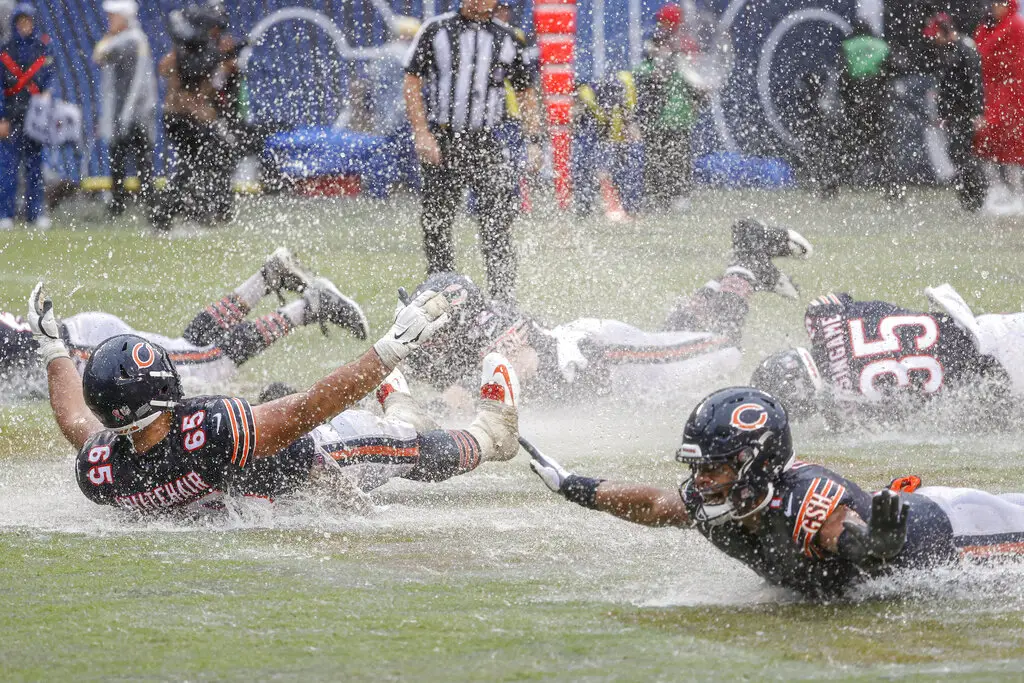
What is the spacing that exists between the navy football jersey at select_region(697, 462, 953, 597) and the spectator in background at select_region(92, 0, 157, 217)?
46.3 feet

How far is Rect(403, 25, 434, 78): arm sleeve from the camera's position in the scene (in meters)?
11.1

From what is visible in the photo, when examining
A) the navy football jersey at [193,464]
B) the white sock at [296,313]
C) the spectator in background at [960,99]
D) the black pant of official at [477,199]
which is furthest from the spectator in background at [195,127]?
the navy football jersey at [193,464]

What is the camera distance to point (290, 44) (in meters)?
19.6

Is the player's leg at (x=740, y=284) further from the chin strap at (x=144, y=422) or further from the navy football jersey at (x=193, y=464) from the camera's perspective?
the chin strap at (x=144, y=422)

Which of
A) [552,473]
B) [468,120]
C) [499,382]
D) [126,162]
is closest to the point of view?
[552,473]

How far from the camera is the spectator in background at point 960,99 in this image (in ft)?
59.2

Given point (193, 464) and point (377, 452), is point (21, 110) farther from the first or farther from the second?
point (193, 464)

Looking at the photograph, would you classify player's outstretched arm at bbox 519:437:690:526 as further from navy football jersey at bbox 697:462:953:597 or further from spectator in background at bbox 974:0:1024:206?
spectator in background at bbox 974:0:1024:206

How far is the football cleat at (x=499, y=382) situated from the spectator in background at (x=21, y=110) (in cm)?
1150

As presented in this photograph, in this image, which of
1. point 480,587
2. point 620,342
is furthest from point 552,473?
point 620,342

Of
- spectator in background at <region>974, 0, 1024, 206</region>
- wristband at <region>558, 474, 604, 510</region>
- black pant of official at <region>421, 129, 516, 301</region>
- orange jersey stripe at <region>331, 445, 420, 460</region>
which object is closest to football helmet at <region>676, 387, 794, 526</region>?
wristband at <region>558, 474, 604, 510</region>

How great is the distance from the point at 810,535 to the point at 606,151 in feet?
44.3

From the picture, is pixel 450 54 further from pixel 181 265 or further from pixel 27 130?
pixel 27 130

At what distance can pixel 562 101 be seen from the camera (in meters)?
18.2
